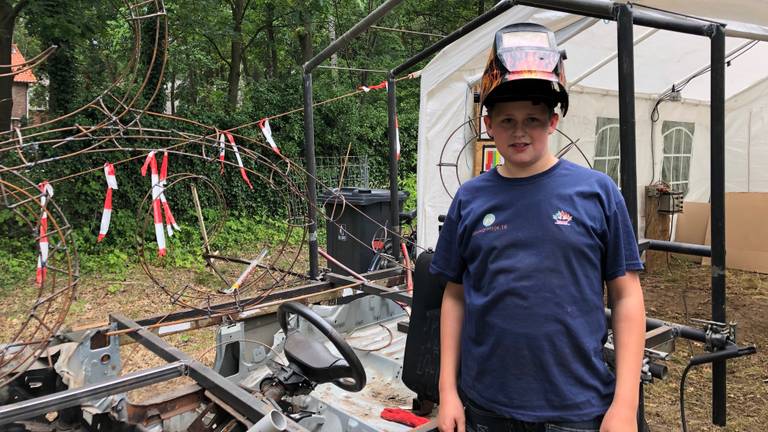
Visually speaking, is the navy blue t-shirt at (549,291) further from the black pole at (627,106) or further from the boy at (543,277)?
Answer: the black pole at (627,106)

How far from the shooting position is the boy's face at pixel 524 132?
1298 mm

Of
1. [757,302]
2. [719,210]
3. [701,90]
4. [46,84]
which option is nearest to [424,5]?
[701,90]

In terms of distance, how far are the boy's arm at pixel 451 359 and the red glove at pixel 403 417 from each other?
829 millimetres

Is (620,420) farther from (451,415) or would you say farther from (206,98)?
(206,98)

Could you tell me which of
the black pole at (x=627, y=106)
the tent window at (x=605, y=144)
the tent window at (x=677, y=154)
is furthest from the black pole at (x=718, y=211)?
the tent window at (x=677, y=154)

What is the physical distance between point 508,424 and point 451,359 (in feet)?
0.72

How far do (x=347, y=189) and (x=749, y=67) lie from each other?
593 centimetres

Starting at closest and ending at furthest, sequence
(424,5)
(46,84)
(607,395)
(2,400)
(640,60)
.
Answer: (607,395)
(2,400)
(640,60)
(46,84)
(424,5)

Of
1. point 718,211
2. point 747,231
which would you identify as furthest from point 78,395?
point 747,231

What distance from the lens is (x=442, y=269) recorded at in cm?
147

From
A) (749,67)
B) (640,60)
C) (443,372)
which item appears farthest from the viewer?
(749,67)

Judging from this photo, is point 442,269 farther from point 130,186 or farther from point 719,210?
point 130,186

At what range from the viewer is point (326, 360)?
202cm

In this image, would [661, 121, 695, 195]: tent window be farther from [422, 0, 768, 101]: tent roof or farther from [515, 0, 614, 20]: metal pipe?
[515, 0, 614, 20]: metal pipe
